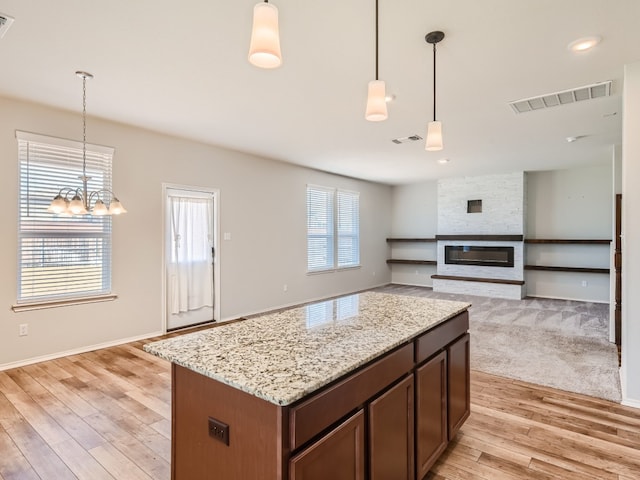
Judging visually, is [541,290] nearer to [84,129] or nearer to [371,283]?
[371,283]

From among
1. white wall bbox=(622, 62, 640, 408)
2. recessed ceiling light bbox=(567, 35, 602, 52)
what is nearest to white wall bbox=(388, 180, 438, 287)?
white wall bbox=(622, 62, 640, 408)

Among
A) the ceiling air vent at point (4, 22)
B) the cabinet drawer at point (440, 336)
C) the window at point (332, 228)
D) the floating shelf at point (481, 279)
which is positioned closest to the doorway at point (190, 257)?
the window at point (332, 228)

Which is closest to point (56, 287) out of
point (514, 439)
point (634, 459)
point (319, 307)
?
point (319, 307)

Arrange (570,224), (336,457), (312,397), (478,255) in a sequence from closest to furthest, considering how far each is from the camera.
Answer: (312,397), (336,457), (570,224), (478,255)

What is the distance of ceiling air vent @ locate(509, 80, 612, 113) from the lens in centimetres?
327

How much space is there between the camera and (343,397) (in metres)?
1.30

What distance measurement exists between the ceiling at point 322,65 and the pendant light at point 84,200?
0.13 metres

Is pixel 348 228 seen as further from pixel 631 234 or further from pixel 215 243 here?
pixel 631 234

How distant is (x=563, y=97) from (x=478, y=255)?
16.3 ft

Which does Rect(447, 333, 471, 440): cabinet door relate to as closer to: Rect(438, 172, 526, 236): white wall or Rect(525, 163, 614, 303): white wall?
Rect(438, 172, 526, 236): white wall

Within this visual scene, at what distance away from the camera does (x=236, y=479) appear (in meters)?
1.22

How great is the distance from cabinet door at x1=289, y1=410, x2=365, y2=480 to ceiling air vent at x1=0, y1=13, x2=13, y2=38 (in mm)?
3020

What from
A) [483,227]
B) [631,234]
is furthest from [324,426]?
[483,227]

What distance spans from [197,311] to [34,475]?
3.21 meters
